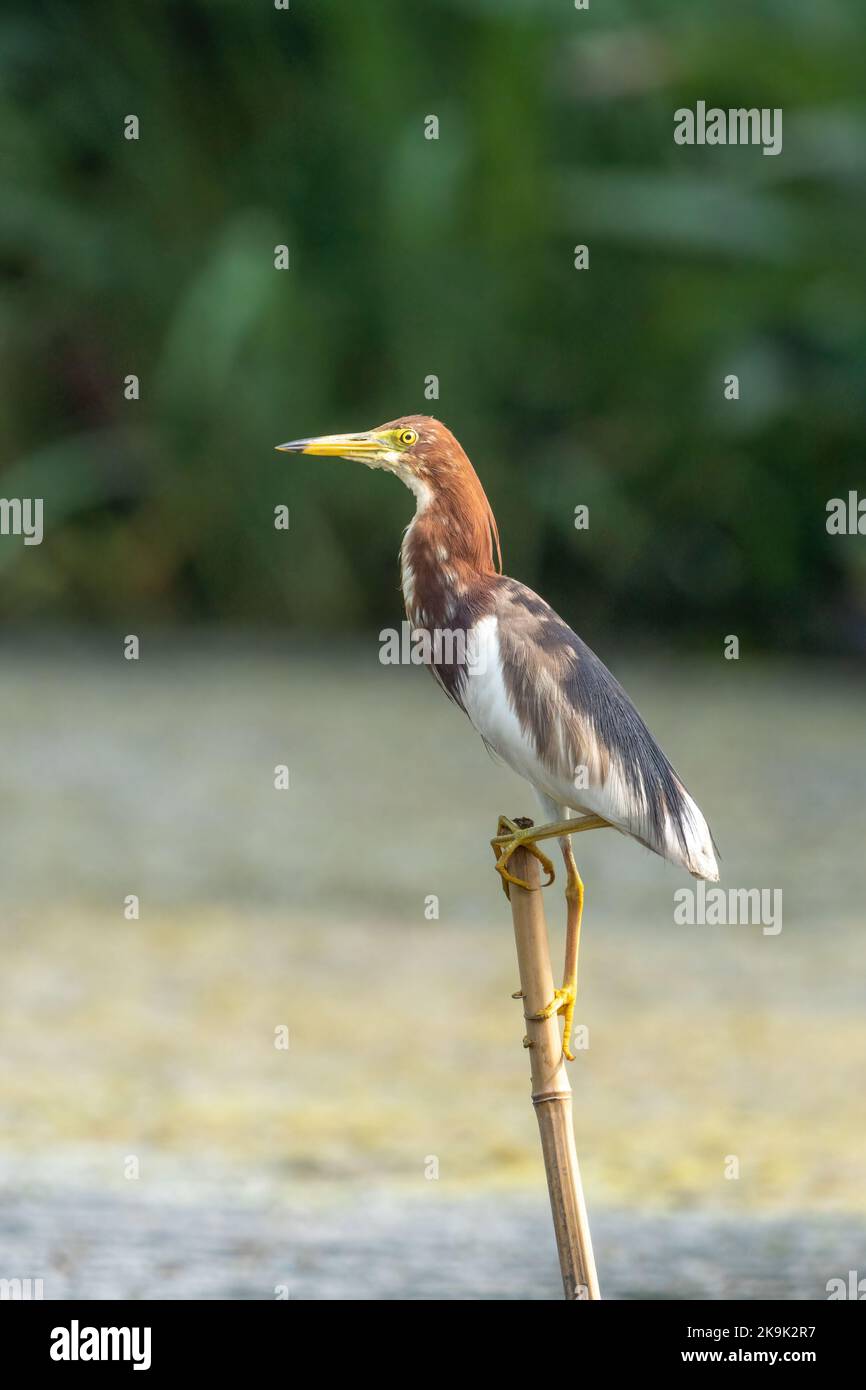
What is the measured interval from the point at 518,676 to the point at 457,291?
5.68 meters

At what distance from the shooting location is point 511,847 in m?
2.18

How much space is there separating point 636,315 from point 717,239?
1.39 feet

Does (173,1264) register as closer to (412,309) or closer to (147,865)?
(147,865)

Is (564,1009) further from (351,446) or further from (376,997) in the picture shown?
(376,997)

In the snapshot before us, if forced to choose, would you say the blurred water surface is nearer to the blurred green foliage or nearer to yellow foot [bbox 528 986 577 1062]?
the blurred green foliage

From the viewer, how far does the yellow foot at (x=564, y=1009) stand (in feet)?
7.23

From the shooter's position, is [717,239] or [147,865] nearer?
[147,865]

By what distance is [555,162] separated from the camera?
7.91 metres

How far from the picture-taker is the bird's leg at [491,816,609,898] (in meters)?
2.16

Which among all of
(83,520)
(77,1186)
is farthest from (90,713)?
(77,1186)

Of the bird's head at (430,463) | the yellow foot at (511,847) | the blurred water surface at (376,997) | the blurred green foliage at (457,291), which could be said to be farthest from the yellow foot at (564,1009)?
the blurred green foliage at (457,291)

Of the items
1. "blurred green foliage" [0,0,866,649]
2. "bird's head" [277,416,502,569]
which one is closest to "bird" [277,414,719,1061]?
"bird's head" [277,416,502,569]

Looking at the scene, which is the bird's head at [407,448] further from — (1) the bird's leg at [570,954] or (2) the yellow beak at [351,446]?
(1) the bird's leg at [570,954]

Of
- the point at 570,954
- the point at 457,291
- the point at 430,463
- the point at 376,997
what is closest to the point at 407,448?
the point at 430,463
